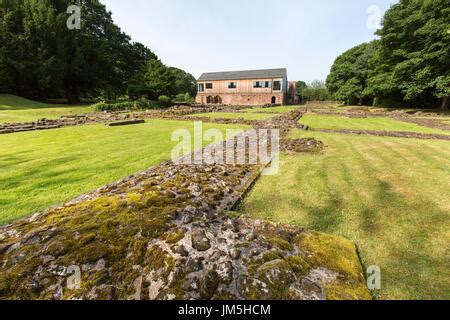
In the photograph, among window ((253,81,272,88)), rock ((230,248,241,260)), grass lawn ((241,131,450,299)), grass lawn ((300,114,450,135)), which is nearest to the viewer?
rock ((230,248,241,260))

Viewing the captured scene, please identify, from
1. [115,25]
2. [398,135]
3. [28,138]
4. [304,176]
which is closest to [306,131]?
[398,135]

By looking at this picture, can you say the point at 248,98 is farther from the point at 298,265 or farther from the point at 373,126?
the point at 298,265

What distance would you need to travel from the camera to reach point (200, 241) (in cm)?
306

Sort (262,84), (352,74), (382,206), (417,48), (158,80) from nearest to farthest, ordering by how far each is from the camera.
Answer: (382,206) < (417,48) < (158,80) < (352,74) < (262,84)

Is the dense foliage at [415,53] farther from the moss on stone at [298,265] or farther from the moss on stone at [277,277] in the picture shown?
the moss on stone at [277,277]

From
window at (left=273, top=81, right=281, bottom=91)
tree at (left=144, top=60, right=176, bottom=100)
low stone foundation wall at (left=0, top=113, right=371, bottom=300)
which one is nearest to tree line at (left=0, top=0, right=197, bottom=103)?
tree at (left=144, top=60, right=176, bottom=100)

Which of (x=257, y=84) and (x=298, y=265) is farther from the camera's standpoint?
(x=257, y=84)

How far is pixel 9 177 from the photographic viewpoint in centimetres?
600

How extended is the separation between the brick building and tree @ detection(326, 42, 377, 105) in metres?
11.0

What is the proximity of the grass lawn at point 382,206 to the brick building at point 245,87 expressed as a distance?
40.3m

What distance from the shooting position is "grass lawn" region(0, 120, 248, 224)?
193 inches

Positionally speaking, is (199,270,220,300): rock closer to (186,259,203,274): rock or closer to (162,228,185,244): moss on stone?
(186,259,203,274): rock
